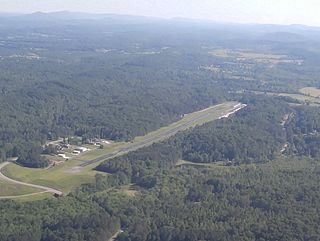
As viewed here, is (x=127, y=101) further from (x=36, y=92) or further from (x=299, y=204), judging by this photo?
(x=299, y=204)

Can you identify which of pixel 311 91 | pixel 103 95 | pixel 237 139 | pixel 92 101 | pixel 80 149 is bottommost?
pixel 311 91

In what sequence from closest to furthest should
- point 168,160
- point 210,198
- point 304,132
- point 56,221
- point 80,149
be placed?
point 56,221, point 210,198, point 168,160, point 80,149, point 304,132

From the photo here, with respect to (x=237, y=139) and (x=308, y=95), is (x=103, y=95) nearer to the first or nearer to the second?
(x=237, y=139)

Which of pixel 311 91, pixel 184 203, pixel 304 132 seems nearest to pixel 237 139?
pixel 304 132

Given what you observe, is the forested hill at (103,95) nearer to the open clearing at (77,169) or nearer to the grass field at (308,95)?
the open clearing at (77,169)

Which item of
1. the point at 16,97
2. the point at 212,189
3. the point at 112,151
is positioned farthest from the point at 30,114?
the point at 212,189

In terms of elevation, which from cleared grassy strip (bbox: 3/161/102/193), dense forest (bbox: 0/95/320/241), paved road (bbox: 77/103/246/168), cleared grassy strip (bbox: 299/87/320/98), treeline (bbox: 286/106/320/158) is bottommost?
cleared grassy strip (bbox: 299/87/320/98)

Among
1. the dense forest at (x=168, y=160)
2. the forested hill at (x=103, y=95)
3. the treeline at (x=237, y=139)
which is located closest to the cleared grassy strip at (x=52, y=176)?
the dense forest at (x=168, y=160)

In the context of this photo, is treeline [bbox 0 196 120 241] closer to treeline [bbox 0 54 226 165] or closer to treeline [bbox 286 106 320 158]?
treeline [bbox 0 54 226 165]

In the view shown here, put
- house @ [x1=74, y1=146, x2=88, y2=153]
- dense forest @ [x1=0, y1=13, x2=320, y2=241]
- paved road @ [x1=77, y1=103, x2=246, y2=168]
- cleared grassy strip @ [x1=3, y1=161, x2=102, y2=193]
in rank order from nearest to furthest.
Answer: dense forest @ [x1=0, y1=13, x2=320, y2=241] < cleared grassy strip @ [x1=3, y1=161, x2=102, y2=193] < paved road @ [x1=77, y1=103, x2=246, y2=168] < house @ [x1=74, y1=146, x2=88, y2=153]

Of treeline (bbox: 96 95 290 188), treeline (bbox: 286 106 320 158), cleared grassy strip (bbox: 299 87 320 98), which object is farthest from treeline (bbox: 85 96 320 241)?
cleared grassy strip (bbox: 299 87 320 98)

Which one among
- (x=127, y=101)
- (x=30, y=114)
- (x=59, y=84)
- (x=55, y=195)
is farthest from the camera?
(x=59, y=84)
